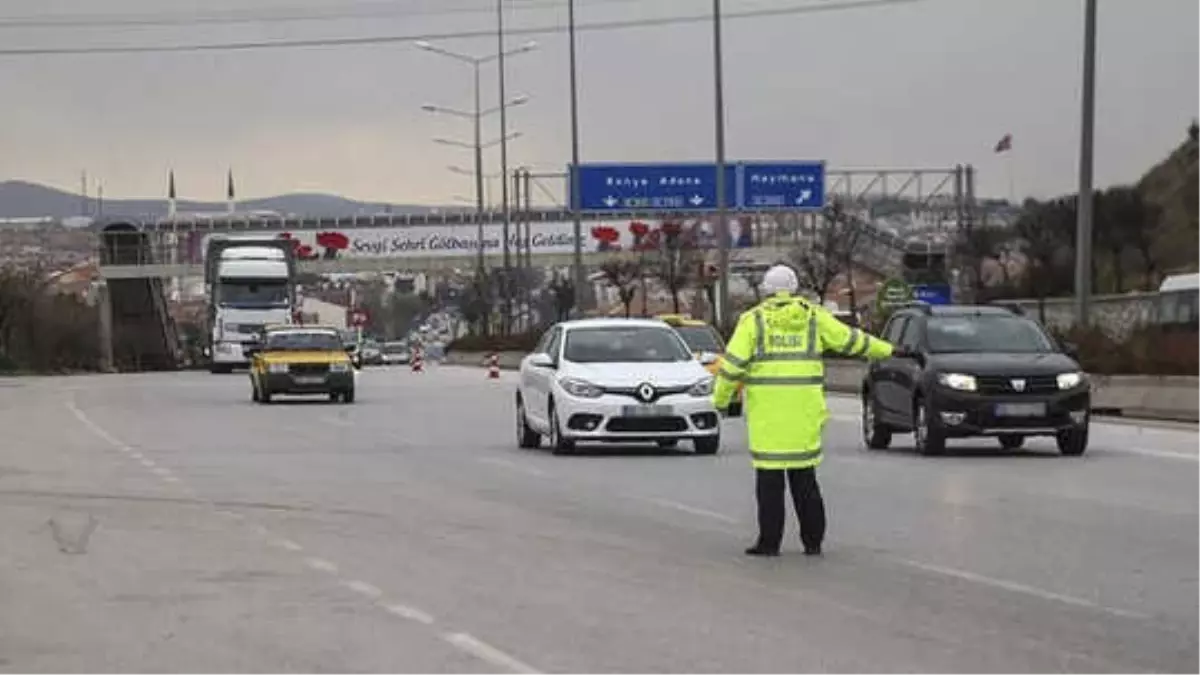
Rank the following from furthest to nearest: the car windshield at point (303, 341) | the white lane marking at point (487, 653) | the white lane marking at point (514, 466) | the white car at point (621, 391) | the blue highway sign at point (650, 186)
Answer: the blue highway sign at point (650, 186)
the car windshield at point (303, 341)
the white car at point (621, 391)
the white lane marking at point (514, 466)
the white lane marking at point (487, 653)

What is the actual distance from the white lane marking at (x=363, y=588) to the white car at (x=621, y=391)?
10623 mm

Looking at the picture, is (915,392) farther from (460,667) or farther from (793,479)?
(460,667)

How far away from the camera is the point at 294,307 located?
64.4 meters

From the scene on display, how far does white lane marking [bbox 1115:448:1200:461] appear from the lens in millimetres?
22734

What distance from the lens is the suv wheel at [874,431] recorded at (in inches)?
969

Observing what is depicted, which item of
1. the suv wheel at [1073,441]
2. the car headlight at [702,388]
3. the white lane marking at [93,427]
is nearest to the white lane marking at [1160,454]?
the suv wheel at [1073,441]

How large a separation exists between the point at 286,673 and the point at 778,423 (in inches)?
187

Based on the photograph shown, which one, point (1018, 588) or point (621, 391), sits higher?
point (621, 391)

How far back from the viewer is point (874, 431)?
2472cm

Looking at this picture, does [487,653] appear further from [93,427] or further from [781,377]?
[93,427]

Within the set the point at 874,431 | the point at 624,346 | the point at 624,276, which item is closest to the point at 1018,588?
the point at 624,346

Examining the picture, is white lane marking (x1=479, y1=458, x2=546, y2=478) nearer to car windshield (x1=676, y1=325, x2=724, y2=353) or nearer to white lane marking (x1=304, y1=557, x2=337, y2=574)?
white lane marking (x1=304, y1=557, x2=337, y2=574)

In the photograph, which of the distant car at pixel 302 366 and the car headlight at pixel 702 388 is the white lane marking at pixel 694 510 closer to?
the car headlight at pixel 702 388

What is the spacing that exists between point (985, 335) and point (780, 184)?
46174 mm
